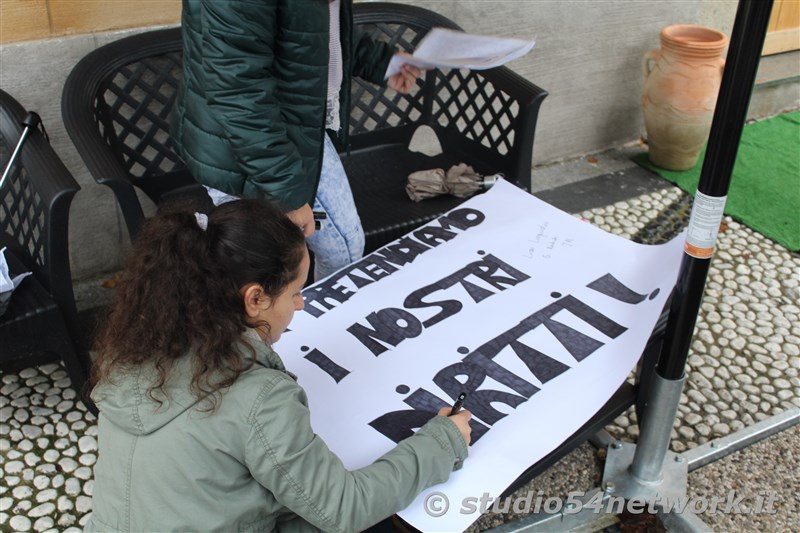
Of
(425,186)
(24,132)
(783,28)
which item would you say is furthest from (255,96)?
(783,28)

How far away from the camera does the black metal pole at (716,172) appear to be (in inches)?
59.9

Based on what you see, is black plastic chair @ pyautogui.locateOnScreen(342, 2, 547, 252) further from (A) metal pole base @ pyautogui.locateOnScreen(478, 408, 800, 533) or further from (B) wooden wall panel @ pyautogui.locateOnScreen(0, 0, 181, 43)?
(A) metal pole base @ pyautogui.locateOnScreen(478, 408, 800, 533)

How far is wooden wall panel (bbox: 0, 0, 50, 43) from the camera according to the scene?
283 cm

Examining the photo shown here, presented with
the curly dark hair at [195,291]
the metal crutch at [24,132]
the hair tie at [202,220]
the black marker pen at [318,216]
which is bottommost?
the black marker pen at [318,216]

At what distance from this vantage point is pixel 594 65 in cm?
453

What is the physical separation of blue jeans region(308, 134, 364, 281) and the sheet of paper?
390 millimetres

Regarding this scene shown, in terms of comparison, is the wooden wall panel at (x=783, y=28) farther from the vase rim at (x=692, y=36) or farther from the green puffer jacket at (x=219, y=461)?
the green puffer jacket at (x=219, y=461)

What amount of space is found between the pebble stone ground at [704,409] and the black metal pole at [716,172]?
0.73m

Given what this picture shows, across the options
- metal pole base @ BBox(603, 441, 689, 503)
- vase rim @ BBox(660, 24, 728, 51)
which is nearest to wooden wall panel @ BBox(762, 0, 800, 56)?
vase rim @ BBox(660, 24, 728, 51)

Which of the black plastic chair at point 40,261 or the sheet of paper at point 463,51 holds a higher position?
the sheet of paper at point 463,51

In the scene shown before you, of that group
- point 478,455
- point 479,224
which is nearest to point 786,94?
point 479,224

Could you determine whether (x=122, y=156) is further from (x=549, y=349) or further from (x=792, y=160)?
(x=792, y=160)

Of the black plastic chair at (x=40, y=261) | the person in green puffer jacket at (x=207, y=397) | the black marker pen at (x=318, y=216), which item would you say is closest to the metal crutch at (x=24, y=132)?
the black plastic chair at (x=40, y=261)

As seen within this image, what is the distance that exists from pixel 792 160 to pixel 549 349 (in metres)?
3.39
